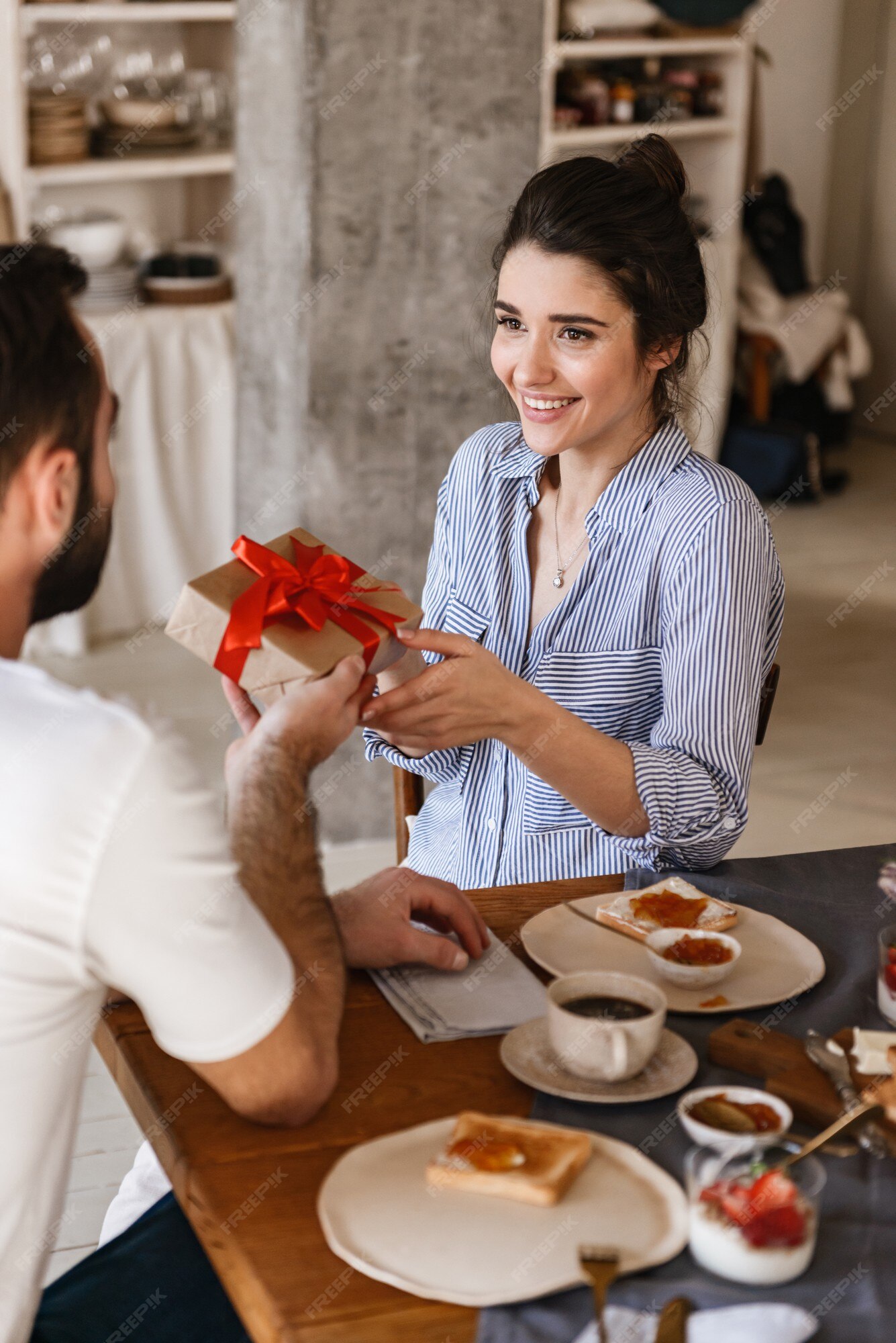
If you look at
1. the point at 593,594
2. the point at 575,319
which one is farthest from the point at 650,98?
the point at 593,594

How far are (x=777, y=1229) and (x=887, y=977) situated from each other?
369 mm

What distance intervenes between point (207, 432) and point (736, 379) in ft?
9.96

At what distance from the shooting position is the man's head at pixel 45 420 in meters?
1.06

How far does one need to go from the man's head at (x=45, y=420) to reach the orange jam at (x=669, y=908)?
64cm

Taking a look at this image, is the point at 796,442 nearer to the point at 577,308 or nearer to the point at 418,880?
the point at 577,308

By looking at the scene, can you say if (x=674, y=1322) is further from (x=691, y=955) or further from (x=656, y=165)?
(x=656, y=165)

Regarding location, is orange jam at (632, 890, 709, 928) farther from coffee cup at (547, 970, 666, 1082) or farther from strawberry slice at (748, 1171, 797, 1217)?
strawberry slice at (748, 1171, 797, 1217)

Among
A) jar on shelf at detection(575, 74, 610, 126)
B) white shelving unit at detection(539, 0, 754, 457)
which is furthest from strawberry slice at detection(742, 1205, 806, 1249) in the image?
jar on shelf at detection(575, 74, 610, 126)

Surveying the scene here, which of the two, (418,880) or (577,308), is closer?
(418,880)

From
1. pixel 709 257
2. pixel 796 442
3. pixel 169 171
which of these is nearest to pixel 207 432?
pixel 169 171

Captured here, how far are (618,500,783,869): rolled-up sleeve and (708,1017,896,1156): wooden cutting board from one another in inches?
14.9

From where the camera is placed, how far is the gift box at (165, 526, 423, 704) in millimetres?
1429

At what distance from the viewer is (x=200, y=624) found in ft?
4.73

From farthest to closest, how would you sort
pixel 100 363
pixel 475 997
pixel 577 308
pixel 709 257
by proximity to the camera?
pixel 709 257 → pixel 577 308 → pixel 475 997 → pixel 100 363
